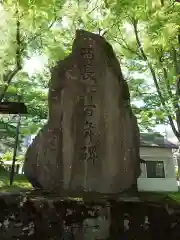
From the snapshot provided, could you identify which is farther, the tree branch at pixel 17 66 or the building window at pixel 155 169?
the building window at pixel 155 169

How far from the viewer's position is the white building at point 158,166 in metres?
17.4

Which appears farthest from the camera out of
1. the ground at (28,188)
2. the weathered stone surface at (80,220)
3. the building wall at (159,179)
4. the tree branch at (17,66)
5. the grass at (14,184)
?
the building wall at (159,179)

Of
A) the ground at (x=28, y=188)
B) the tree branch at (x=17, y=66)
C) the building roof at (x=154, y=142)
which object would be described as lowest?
the ground at (x=28, y=188)

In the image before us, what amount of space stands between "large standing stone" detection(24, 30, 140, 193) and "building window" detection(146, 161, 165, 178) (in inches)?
518

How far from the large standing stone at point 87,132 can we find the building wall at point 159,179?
1257cm

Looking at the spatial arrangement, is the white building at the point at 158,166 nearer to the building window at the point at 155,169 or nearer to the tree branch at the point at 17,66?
the building window at the point at 155,169

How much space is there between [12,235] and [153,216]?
197 cm

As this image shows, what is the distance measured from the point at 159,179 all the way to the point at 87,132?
1380 cm

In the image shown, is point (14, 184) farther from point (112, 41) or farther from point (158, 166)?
point (158, 166)

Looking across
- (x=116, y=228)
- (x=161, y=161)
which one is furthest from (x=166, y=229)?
(x=161, y=161)

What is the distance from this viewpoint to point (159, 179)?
1759 cm

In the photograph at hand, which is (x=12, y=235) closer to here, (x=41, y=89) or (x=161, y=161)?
(x=41, y=89)

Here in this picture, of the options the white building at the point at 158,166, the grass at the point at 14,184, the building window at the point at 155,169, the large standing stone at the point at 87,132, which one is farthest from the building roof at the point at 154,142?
the large standing stone at the point at 87,132

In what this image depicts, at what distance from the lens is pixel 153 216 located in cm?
395
